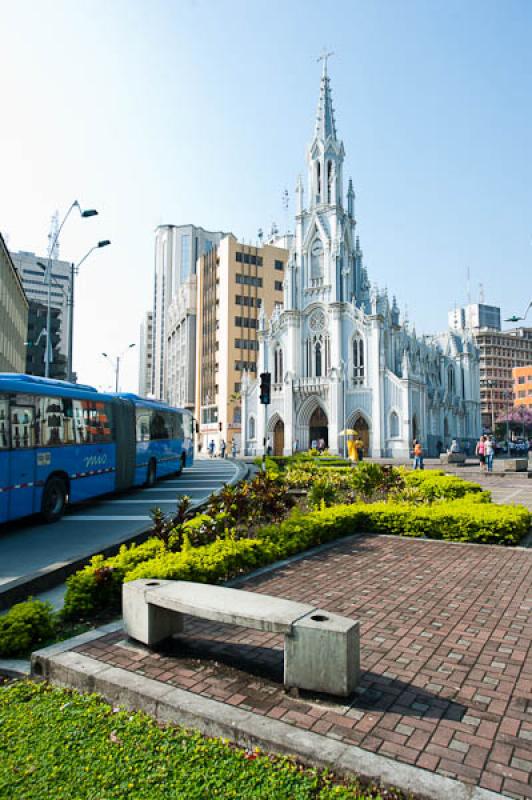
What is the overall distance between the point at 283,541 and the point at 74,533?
4652mm

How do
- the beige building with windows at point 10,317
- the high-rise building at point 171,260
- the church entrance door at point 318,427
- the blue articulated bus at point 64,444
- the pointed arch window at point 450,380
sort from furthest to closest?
the high-rise building at point 171,260 < the pointed arch window at point 450,380 < the church entrance door at point 318,427 < the beige building with windows at point 10,317 < the blue articulated bus at point 64,444

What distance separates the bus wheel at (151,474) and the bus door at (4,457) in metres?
8.36

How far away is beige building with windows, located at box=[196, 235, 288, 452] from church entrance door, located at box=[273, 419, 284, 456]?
14694mm

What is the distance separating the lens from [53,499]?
39.1 feet

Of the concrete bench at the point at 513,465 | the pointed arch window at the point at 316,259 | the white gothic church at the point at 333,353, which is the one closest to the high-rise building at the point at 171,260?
the white gothic church at the point at 333,353

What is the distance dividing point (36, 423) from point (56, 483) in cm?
163

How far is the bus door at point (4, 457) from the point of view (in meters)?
10.0

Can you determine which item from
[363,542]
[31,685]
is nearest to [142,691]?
[31,685]

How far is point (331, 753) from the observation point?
3.12 metres

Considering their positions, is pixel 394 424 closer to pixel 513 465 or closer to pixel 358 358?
pixel 358 358

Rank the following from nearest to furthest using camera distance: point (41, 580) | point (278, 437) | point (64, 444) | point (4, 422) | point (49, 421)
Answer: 1. point (41, 580)
2. point (4, 422)
3. point (49, 421)
4. point (64, 444)
5. point (278, 437)

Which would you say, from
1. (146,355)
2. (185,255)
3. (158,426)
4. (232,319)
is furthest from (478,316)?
(158,426)

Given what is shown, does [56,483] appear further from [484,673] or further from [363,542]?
[484,673]

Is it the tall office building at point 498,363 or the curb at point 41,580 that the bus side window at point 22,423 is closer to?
the curb at point 41,580
